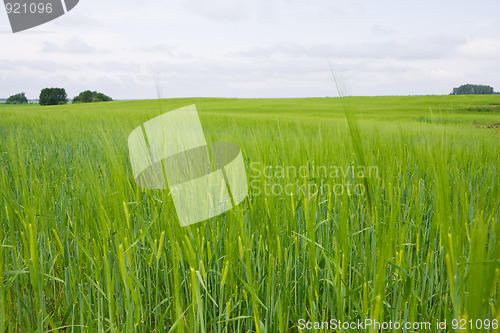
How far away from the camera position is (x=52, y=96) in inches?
1286

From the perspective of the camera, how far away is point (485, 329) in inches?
20.3

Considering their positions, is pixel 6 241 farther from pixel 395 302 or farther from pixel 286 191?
pixel 395 302

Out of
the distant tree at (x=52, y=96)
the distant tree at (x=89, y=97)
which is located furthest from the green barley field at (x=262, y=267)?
the distant tree at (x=52, y=96)

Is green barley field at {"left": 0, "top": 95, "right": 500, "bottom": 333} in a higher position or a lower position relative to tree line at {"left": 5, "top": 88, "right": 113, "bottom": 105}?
lower

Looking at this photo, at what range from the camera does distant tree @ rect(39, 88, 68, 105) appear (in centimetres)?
3258

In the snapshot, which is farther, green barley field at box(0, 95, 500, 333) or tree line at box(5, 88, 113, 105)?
tree line at box(5, 88, 113, 105)

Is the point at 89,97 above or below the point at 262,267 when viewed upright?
above

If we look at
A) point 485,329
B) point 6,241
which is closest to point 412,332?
point 485,329

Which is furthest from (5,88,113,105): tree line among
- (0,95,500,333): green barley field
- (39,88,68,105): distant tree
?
(0,95,500,333): green barley field

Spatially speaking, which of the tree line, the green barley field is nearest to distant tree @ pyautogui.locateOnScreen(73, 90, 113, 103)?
the tree line

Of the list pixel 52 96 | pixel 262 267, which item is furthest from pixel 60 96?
pixel 262 267

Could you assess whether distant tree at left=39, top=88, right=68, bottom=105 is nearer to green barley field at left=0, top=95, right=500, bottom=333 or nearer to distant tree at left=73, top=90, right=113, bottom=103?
distant tree at left=73, top=90, right=113, bottom=103

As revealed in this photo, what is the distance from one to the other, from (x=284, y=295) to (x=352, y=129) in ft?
1.38

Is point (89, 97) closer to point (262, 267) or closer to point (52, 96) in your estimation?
point (52, 96)
